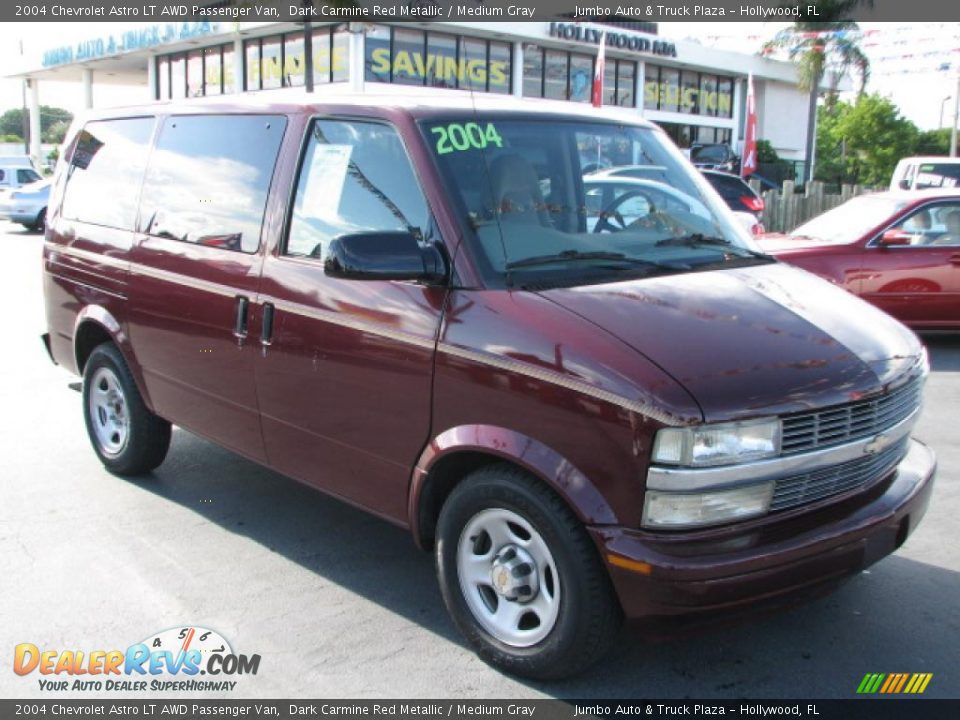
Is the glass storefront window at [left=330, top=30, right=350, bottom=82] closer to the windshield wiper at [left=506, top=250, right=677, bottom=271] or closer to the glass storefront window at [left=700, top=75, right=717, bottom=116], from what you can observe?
the glass storefront window at [left=700, top=75, right=717, bottom=116]

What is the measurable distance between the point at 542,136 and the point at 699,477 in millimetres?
1808

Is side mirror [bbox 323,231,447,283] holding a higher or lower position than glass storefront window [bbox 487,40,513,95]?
lower

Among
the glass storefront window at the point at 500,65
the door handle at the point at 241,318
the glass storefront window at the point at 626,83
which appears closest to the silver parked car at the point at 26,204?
the glass storefront window at the point at 500,65

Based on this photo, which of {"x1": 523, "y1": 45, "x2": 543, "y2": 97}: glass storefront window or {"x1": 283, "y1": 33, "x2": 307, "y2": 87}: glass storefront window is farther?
{"x1": 523, "y1": 45, "x2": 543, "y2": 97}: glass storefront window

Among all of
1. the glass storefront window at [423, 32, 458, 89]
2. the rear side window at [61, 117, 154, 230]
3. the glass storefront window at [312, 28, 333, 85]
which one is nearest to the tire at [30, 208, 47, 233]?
the glass storefront window at [312, 28, 333, 85]

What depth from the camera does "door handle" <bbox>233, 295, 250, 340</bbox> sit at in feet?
14.0

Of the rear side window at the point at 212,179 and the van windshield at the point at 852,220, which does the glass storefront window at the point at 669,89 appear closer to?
the van windshield at the point at 852,220

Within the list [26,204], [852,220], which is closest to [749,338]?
[852,220]

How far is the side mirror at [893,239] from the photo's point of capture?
9602mm

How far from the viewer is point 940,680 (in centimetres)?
342

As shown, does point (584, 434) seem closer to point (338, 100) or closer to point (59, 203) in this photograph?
point (338, 100)

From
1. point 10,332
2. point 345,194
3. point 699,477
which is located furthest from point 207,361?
point 10,332

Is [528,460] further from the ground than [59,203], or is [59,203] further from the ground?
[59,203]

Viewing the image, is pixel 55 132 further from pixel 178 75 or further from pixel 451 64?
pixel 451 64
